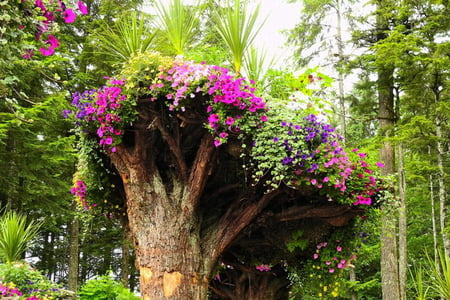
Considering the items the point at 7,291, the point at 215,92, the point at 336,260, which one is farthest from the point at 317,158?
the point at 7,291

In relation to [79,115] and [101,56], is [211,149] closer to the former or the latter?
[79,115]

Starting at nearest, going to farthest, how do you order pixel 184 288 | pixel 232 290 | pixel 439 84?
pixel 184 288, pixel 232 290, pixel 439 84

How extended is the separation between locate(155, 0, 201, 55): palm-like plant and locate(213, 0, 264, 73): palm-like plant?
1.11 ft

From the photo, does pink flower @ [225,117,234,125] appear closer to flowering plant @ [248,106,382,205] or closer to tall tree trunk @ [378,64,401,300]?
flowering plant @ [248,106,382,205]

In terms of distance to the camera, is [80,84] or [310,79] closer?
[310,79]

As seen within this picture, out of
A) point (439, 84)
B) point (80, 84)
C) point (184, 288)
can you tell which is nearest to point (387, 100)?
point (439, 84)

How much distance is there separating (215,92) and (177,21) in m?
1.19

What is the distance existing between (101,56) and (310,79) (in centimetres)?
777

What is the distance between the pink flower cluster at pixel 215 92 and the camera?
3.82 meters

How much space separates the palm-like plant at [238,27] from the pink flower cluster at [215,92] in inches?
22.0

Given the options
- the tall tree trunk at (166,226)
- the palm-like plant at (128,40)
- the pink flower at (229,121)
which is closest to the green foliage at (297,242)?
the tall tree trunk at (166,226)

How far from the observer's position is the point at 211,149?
421cm

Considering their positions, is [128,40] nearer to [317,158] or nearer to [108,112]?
[108,112]

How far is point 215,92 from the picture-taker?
389 centimetres
